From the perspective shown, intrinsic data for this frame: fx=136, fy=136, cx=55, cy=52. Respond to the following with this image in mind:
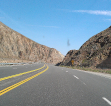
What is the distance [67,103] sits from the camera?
472 cm

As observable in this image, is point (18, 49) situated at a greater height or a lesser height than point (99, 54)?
greater

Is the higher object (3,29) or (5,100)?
(3,29)

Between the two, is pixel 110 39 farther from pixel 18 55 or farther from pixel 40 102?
pixel 18 55

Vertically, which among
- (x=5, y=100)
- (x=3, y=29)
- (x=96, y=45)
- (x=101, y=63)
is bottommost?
(x=5, y=100)

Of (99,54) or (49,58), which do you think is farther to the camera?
(49,58)

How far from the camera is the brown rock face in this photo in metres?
75.4

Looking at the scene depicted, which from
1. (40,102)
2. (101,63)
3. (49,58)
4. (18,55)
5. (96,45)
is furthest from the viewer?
(49,58)

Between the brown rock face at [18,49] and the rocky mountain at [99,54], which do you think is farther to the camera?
the brown rock face at [18,49]

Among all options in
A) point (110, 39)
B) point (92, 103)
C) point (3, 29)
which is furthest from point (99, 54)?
point (3, 29)

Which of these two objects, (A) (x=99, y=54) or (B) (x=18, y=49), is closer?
(A) (x=99, y=54)

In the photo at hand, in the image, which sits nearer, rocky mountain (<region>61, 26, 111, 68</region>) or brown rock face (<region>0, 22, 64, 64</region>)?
rocky mountain (<region>61, 26, 111, 68</region>)

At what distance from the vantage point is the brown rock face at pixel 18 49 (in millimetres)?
75438

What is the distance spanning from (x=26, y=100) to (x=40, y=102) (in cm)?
55

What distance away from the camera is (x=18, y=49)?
8706 centimetres
